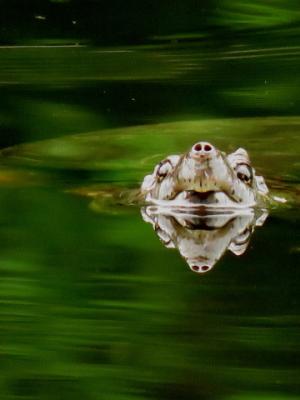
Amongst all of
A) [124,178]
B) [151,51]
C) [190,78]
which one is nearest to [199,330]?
[124,178]

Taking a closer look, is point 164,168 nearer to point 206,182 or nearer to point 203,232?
point 206,182

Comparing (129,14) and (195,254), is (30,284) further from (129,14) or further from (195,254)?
(129,14)

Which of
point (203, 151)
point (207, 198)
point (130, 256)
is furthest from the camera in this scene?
point (207, 198)

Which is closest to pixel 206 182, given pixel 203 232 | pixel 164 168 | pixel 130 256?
pixel 164 168

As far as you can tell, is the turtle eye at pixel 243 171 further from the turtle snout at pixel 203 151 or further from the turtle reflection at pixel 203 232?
the turtle snout at pixel 203 151

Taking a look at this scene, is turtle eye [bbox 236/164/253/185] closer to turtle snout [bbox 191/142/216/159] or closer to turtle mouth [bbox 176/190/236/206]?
turtle mouth [bbox 176/190/236/206]

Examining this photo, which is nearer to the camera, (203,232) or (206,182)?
(203,232)

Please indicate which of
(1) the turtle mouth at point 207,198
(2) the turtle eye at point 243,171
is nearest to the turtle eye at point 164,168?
(1) the turtle mouth at point 207,198
